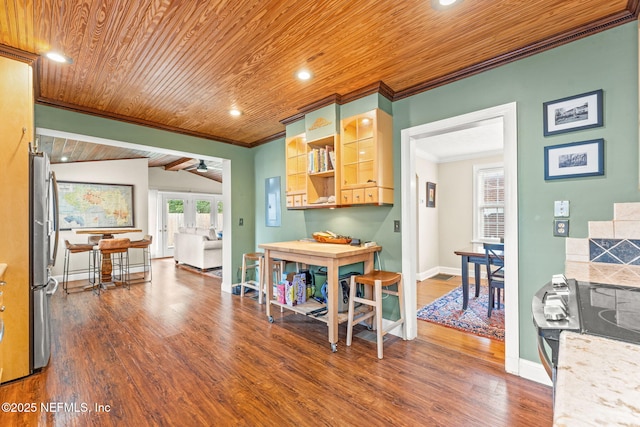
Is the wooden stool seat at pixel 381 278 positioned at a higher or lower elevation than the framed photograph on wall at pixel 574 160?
lower

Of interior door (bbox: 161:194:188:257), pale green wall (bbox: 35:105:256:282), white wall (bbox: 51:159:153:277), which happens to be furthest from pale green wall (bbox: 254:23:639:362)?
interior door (bbox: 161:194:188:257)

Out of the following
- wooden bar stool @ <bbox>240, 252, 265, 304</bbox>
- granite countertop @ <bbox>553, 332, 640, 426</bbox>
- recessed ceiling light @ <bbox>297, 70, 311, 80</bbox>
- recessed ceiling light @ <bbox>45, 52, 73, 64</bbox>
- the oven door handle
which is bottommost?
wooden bar stool @ <bbox>240, 252, 265, 304</bbox>

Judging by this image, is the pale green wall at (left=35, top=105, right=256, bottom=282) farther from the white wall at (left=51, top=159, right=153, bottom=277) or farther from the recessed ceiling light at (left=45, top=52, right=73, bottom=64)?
the white wall at (left=51, top=159, right=153, bottom=277)

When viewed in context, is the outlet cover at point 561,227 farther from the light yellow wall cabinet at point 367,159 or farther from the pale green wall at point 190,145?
the pale green wall at point 190,145

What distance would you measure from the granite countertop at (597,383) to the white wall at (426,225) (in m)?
4.67

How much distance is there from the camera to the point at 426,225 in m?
5.57

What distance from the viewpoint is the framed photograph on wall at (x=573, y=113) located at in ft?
6.19

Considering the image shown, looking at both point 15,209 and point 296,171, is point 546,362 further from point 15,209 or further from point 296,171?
point 15,209

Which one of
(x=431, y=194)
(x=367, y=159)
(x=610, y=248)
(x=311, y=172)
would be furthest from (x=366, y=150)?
(x=431, y=194)

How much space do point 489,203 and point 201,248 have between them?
19.4ft

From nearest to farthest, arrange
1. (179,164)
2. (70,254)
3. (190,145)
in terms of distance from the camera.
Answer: (190,145)
(70,254)
(179,164)

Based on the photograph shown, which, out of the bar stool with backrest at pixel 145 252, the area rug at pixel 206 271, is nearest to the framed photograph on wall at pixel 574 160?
the area rug at pixel 206 271

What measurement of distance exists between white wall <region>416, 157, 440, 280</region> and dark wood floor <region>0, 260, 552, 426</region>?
2556 millimetres

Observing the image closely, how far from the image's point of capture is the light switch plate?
1984 millimetres
